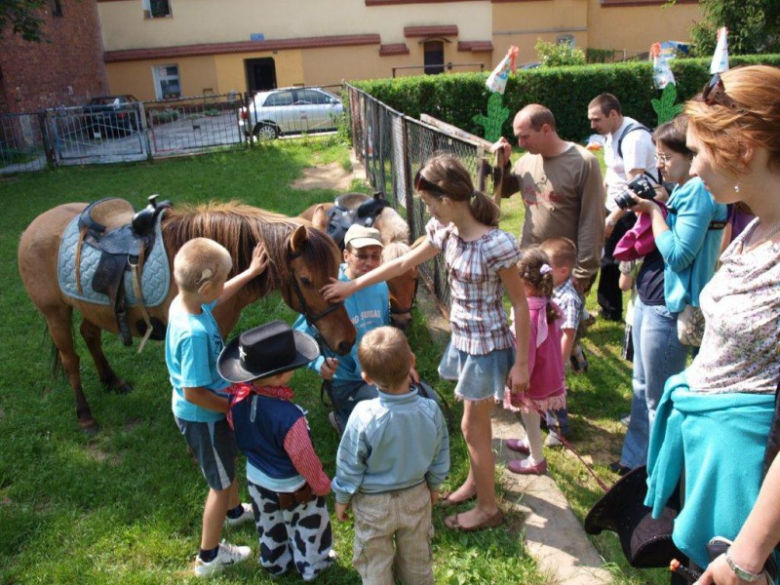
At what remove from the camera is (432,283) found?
253 inches

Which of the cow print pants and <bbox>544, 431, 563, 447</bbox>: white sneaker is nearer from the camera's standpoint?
the cow print pants

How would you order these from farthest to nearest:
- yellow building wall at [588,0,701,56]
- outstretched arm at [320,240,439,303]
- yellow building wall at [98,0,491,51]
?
1. yellow building wall at [588,0,701,56]
2. yellow building wall at [98,0,491,51]
3. outstretched arm at [320,240,439,303]

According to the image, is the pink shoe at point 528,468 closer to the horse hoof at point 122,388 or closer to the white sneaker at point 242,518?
the white sneaker at point 242,518

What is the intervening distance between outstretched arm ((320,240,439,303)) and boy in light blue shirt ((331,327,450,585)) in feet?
2.53

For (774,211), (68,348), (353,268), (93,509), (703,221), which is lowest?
(93,509)

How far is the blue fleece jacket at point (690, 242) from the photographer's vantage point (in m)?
2.79

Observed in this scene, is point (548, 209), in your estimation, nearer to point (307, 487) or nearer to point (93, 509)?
point (307, 487)

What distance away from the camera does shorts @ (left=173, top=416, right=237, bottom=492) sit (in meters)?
2.95

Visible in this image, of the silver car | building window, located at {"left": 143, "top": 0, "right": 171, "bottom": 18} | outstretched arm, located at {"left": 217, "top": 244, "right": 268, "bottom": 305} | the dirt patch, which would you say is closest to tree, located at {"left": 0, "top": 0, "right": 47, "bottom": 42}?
the silver car

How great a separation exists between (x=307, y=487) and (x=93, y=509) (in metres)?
1.70

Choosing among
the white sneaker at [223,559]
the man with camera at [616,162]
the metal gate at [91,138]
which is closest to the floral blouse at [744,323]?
the white sneaker at [223,559]

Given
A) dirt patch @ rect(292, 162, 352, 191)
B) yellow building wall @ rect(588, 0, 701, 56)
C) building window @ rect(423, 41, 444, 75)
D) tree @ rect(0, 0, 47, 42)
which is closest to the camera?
dirt patch @ rect(292, 162, 352, 191)

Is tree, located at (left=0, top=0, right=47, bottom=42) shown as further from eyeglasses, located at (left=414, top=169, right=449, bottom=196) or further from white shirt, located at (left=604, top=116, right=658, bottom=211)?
eyeglasses, located at (left=414, top=169, right=449, bottom=196)

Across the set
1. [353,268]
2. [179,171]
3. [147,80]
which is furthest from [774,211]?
[147,80]
